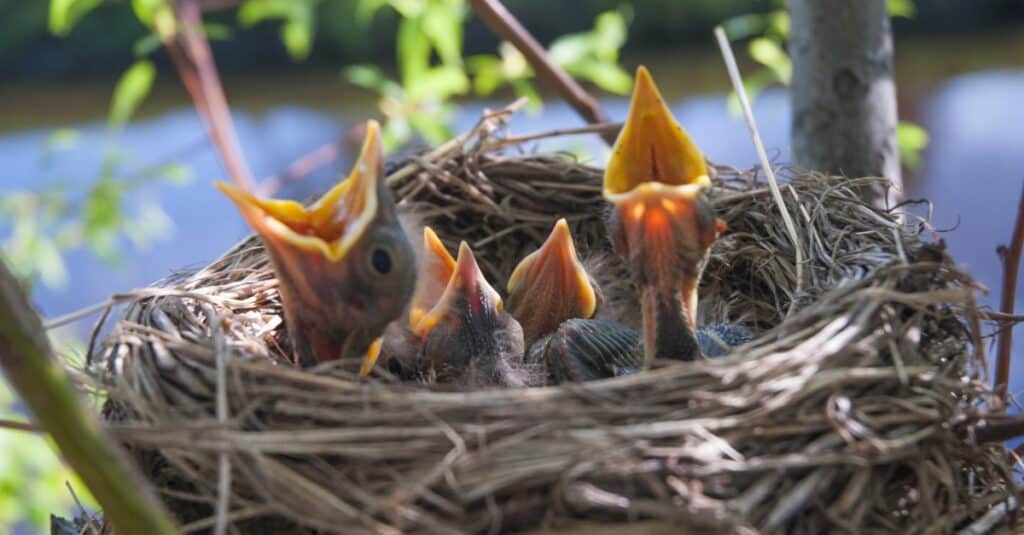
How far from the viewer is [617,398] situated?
729 millimetres

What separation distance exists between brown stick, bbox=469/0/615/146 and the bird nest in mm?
456

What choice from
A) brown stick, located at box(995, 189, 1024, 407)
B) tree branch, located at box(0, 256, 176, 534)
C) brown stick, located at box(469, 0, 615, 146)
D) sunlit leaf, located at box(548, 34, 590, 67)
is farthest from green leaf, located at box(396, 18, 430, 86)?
tree branch, located at box(0, 256, 176, 534)

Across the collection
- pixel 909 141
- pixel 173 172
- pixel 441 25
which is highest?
pixel 441 25

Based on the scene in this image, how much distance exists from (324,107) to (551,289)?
4.54 meters

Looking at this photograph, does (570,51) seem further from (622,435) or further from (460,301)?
(622,435)

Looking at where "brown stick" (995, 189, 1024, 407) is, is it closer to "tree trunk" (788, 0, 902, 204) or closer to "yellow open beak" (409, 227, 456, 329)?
"tree trunk" (788, 0, 902, 204)

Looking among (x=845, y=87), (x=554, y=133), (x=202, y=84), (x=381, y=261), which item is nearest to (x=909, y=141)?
(x=845, y=87)

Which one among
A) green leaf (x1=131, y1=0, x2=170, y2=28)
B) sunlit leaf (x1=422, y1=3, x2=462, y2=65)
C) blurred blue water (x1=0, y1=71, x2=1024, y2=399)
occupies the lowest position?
blurred blue water (x1=0, y1=71, x2=1024, y2=399)

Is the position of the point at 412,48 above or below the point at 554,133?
above

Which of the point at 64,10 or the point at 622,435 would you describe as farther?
the point at 64,10

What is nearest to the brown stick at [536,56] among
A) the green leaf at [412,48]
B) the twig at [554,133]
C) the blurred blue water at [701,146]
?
the twig at [554,133]

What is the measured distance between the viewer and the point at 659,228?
0.92 m

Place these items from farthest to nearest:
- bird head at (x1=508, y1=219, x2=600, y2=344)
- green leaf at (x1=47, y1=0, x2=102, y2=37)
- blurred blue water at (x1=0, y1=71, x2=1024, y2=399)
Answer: blurred blue water at (x1=0, y1=71, x2=1024, y2=399)
green leaf at (x1=47, y1=0, x2=102, y2=37)
bird head at (x1=508, y1=219, x2=600, y2=344)

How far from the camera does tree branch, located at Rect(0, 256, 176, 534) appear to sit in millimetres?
485
